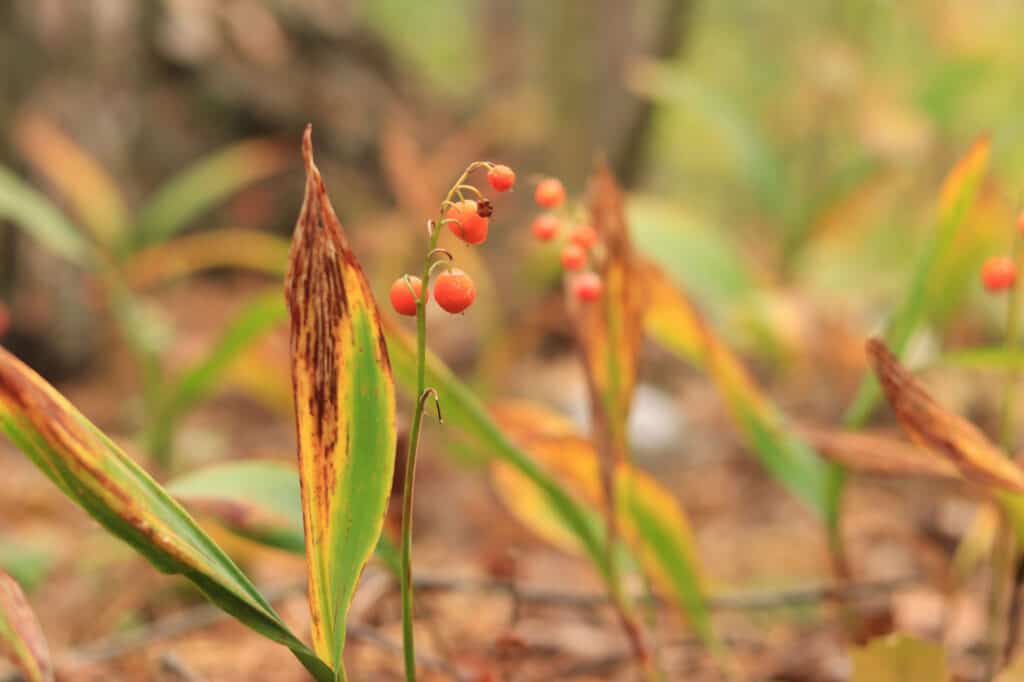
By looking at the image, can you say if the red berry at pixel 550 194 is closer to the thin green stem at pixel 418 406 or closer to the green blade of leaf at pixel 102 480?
the thin green stem at pixel 418 406

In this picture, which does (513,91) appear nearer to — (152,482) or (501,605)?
(501,605)

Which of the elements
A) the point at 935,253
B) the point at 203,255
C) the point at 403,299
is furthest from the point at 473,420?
the point at 203,255

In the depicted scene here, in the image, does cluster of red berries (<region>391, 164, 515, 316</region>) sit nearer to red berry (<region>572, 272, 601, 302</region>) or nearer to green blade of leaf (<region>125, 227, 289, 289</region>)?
red berry (<region>572, 272, 601, 302</region>)

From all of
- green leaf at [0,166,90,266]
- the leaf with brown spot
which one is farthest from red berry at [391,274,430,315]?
green leaf at [0,166,90,266]

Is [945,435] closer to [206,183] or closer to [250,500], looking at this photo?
[250,500]

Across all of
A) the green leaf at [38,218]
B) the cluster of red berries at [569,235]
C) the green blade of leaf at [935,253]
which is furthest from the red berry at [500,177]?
the green leaf at [38,218]
